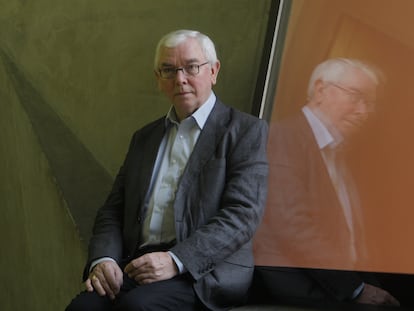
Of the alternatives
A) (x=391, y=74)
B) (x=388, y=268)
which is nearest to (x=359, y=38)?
(x=391, y=74)

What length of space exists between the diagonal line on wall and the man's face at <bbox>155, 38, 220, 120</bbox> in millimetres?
1022

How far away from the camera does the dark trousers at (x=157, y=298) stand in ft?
5.24

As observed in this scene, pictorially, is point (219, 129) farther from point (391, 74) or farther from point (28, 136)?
point (28, 136)

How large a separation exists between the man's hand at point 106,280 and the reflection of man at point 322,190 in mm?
502

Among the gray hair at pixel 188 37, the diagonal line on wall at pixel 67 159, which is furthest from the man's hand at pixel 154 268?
the diagonal line on wall at pixel 67 159

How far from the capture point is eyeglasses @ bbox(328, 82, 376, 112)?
1.72 meters

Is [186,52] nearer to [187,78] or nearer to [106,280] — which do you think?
[187,78]

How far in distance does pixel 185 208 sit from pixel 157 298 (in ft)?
0.97

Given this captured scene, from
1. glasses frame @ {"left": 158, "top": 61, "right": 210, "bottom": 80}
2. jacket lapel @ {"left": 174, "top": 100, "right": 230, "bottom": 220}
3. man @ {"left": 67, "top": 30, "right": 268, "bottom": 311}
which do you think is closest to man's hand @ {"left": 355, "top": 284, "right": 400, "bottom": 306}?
man @ {"left": 67, "top": 30, "right": 268, "bottom": 311}

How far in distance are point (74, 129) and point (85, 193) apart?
13.2 inches

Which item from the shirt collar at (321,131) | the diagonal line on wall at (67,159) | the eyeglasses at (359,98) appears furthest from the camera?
the diagonal line on wall at (67,159)

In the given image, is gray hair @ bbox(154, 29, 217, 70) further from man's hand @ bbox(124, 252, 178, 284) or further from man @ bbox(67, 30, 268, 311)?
man's hand @ bbox(124, 252, 178, 284)

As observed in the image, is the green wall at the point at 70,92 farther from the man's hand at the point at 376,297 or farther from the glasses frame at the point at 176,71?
the man's hand at the point at 376,297

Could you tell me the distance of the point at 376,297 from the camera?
5.36ft
